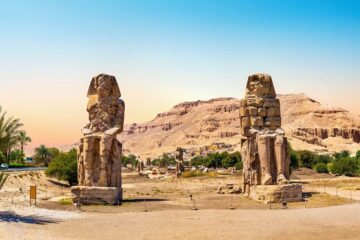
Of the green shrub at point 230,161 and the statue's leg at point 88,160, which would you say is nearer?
the statue's leg at point 88,160

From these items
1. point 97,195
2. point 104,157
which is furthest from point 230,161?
point 97,195

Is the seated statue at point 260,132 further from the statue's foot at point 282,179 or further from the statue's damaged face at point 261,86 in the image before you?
the statue's foot at point 282,179

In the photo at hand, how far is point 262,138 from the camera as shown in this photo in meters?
19.4

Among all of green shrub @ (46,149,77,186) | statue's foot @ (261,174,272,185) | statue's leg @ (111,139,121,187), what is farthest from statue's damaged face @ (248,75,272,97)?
green shrub @ (46,149,77,186)

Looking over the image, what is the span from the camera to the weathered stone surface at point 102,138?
18.1m

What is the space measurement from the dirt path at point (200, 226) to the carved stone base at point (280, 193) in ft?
7.97

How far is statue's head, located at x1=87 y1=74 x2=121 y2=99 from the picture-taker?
739 inches

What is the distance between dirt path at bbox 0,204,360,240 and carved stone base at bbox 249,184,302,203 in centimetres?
243

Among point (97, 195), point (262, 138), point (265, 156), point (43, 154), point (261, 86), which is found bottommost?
point (97, 195)

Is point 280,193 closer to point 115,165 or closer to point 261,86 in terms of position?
point 261,86

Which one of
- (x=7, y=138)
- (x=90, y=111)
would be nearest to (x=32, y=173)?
(x=90, y=111)

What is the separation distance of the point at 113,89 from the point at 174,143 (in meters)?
174

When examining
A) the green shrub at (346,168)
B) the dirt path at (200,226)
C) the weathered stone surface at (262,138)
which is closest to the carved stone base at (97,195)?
the dirt path at (200,226)

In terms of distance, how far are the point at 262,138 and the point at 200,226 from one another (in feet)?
25.2
